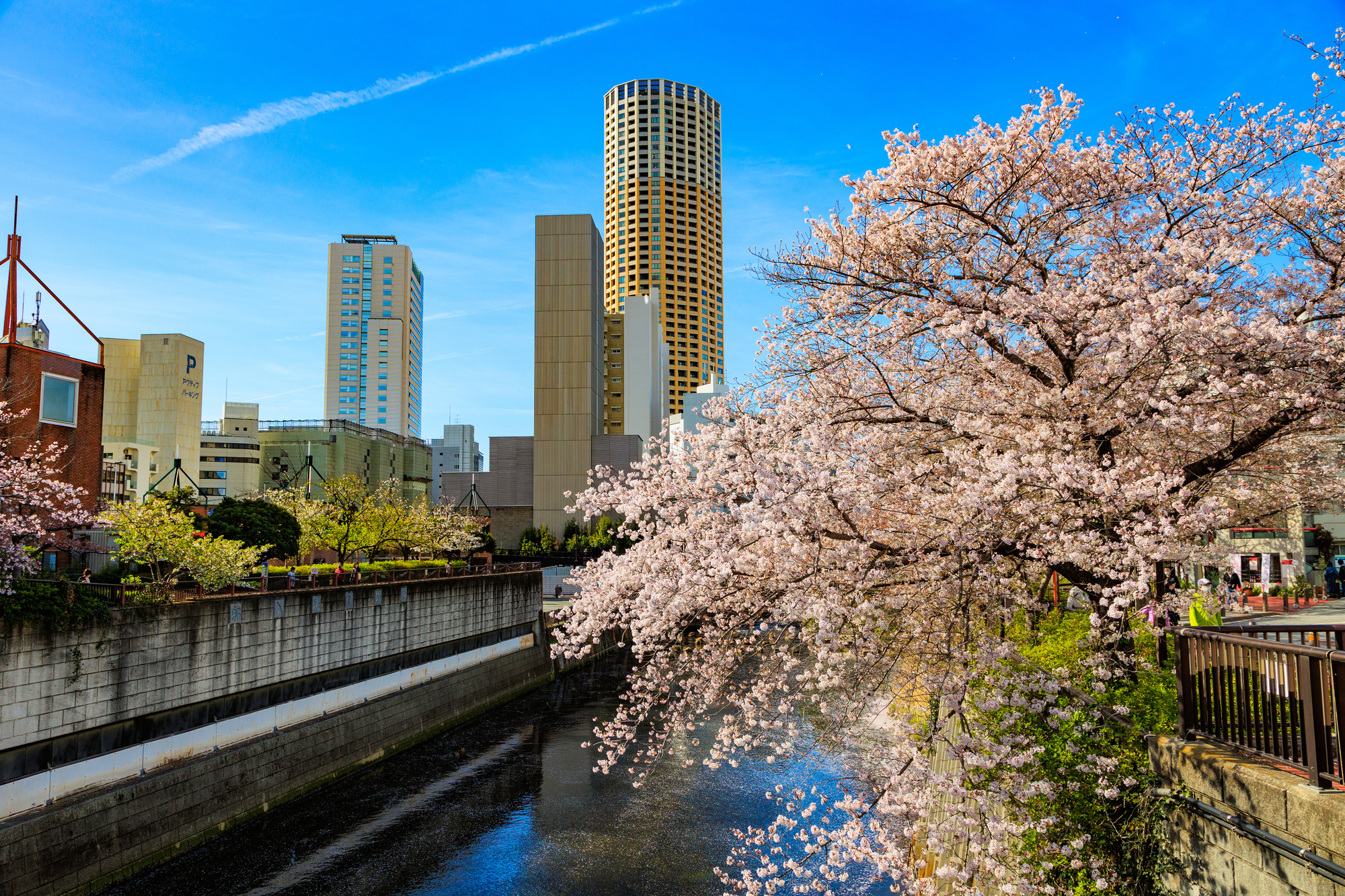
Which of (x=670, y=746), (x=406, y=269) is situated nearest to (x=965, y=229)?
(x=670, y=746)

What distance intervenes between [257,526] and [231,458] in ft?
256

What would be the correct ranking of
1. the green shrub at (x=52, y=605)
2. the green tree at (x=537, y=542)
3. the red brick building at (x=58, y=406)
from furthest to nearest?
1. the green tree at (x=537, y=542)
2. the red brick building at (x=58, y=406)
3. the green shrub at (x=52, y=605)

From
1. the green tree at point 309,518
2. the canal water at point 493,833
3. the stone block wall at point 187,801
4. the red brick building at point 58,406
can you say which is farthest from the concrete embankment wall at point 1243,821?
the green tree at point 309,518

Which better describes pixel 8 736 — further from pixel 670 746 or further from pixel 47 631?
pixel 670 746

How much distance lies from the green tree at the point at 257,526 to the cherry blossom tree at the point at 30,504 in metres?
4.04

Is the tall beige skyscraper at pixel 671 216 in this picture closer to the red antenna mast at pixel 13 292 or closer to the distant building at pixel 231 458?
the distant building at pixel 231 458

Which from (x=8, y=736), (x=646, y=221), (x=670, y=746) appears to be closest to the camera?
(x=8, y=736)

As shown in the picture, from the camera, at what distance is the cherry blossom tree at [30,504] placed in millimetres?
14836

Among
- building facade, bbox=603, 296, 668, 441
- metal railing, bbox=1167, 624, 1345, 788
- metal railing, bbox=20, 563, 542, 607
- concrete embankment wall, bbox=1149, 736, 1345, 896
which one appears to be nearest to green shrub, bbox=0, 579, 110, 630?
metal railing, bbox=20, 563, 542, 607

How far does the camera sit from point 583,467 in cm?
7388

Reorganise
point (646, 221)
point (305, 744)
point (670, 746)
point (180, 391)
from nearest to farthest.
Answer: point (305, 744) → point (670, 746) → point (180, 391) → point (646, 221)

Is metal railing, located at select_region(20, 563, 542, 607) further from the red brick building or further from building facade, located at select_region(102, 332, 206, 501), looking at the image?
building facade, located at select_region(102, 332, 206, 501)

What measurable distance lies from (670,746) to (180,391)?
253 ft

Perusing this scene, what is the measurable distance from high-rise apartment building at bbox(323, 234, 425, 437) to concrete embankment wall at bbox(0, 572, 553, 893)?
423ft
